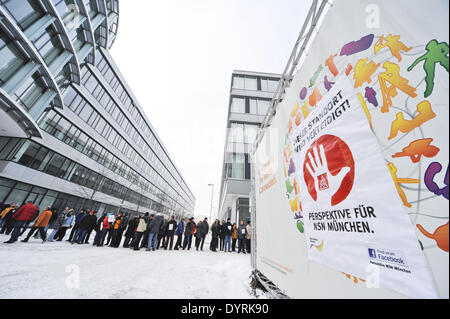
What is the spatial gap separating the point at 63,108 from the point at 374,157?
2404cm

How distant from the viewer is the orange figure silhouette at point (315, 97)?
2174 millimetres

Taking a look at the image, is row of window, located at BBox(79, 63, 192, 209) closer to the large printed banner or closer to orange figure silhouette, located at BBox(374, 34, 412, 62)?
the large printed banner

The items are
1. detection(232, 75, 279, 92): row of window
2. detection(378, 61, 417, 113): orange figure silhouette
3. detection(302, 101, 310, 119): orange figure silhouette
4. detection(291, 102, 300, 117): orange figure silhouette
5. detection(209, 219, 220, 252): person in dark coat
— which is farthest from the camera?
detection(232, 75, 279, 92): row of window

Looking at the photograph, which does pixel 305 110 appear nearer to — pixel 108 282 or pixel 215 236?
pixel 108 282

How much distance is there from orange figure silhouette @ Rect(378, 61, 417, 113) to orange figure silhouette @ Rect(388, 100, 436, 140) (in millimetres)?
116

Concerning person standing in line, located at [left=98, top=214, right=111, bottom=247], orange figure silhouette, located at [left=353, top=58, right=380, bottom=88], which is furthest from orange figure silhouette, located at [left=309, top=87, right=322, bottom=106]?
person standing in line, located at [left=98, top=214, right=111, bottom=247]

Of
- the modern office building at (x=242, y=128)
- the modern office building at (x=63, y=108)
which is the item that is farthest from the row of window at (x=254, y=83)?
the modern office building at (x=63, y=108)

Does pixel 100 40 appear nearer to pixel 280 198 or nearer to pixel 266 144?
pixel 266 144

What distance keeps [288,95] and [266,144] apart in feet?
4.54

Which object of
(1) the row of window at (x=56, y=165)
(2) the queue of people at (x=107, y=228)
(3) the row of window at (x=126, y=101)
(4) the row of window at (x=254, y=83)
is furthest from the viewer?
(3) the row of window at (x=126, y=101)

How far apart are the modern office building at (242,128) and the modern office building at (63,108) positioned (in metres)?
14.8

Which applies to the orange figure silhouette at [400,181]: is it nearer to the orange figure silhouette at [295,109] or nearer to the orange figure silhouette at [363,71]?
the orange figure silhouette at [363,71]

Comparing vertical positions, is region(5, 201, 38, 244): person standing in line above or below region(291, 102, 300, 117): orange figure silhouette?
below

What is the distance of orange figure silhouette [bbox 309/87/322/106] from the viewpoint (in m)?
2.17
